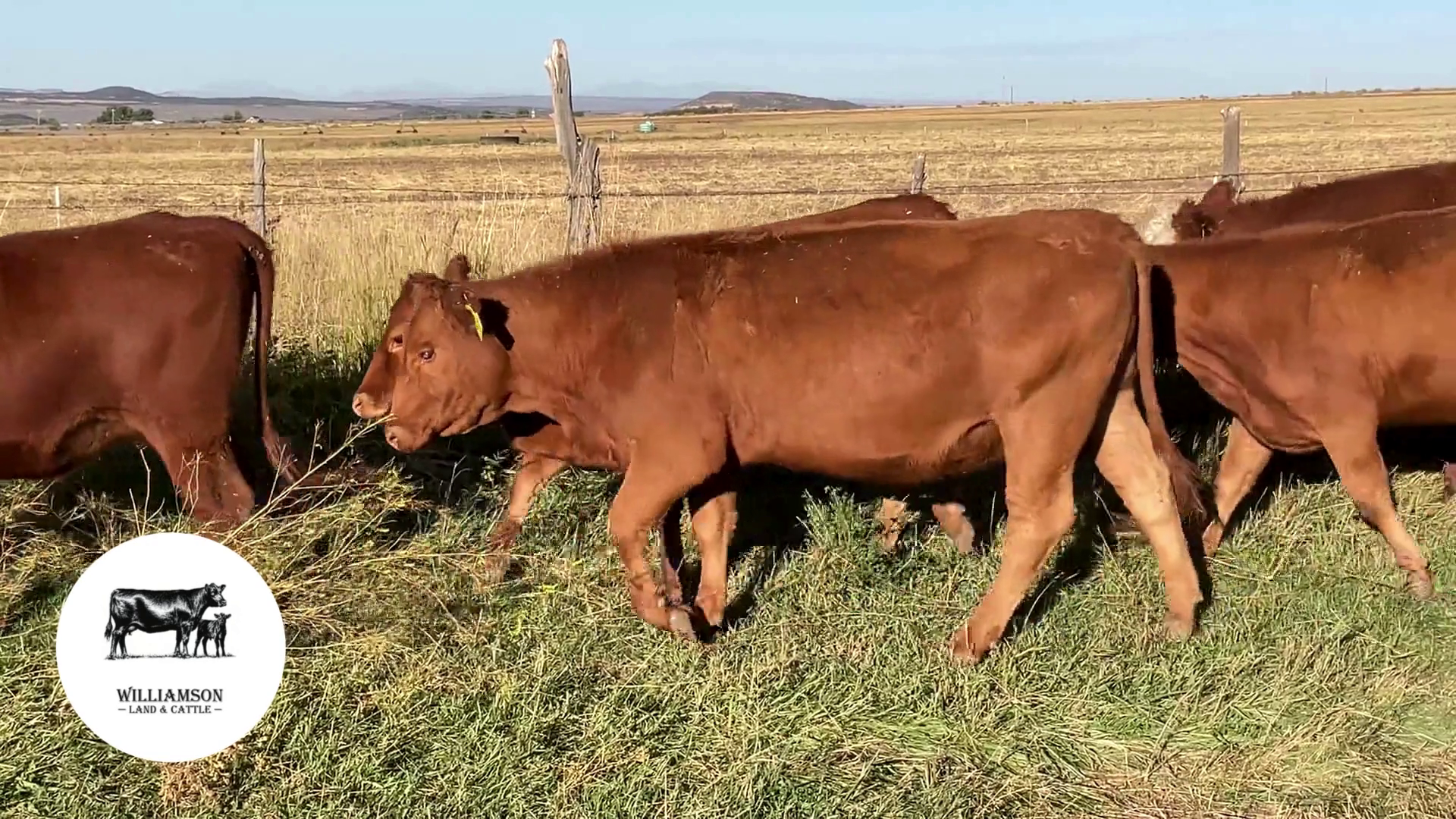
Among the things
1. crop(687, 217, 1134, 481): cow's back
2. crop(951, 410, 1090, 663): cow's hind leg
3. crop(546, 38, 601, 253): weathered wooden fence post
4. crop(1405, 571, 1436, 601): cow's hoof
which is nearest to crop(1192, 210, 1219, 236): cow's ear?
crop(1405, 571, 1436, 601): cow's hoof

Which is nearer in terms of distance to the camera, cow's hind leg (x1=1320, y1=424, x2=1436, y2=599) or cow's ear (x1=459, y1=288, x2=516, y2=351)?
cow's ear (x1=459, y1=288, x2=516, y2=351)

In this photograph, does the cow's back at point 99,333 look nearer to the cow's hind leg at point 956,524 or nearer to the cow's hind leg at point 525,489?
the cow's hind leg at point 525,489

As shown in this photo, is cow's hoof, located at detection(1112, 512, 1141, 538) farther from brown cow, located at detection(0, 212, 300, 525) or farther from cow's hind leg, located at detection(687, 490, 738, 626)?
brown cow, located at detection(0, 212, 300, 525)

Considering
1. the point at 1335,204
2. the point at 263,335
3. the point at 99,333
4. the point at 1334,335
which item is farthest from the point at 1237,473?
the point at 99,333

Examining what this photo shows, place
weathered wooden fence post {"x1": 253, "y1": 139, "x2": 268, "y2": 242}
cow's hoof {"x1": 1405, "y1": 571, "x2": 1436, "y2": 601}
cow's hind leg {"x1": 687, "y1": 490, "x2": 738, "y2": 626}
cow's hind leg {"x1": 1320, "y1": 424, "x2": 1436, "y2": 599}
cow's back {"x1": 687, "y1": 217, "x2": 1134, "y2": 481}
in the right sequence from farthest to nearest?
1. weathered wooden fence post {"x1": 253, "y1": 139, "x2": 268, "y2": 242}
2. cow's hind leg {"x1": 1320, "y1": 424, "x2": 1436, "y2": 599}
3. cow's hoof {"x1": 1405, "y1": 571, "x2": 1436, "y2": 601}
4. cow's hind leg {"x1": 687, "y1": 490, "x2": 738, "y2": 626}
5. cow's back {"x1": 687, "y1": 217, "x2": 1134, "y2": 481}

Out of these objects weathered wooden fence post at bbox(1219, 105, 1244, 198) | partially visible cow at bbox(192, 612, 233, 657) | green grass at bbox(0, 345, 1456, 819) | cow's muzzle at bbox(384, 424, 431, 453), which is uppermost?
weathered wooden fence post at bbox(1219, 105, 1244, 198)

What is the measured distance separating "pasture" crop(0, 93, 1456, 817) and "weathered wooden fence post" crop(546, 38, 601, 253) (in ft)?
9.81

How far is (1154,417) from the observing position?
5.23 meters

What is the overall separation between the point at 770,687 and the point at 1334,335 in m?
3.11

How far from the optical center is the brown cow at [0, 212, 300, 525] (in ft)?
16.2

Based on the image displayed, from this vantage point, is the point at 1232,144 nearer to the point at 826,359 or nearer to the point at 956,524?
the point at 956,524

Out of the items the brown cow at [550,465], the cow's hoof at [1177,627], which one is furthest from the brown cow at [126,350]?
the cow's hoof at [1177,627]

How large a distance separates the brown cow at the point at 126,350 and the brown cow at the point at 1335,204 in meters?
5.43

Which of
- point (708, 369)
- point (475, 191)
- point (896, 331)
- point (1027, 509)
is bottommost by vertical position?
point (1027, 509)
